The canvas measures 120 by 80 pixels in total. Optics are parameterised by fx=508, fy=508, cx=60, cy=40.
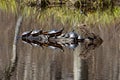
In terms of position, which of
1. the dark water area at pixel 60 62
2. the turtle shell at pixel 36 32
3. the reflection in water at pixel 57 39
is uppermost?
the turtle shell at pixel 36 32

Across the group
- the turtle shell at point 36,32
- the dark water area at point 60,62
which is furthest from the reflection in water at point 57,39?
the dark water area at point 60,62

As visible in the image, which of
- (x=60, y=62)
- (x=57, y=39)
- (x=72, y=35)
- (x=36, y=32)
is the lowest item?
(x=60, y=62)

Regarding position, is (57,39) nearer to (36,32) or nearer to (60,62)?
(36,32)

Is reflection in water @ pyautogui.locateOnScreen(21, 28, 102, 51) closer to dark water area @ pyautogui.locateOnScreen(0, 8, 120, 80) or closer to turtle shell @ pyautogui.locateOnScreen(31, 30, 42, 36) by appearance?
turtle shell @ pyautogui.locateOnScreen(31, 30, 42, 36)

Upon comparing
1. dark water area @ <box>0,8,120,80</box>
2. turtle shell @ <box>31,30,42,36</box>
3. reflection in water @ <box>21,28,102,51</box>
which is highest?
turtle shell @ <box>31,30,42,36</box>

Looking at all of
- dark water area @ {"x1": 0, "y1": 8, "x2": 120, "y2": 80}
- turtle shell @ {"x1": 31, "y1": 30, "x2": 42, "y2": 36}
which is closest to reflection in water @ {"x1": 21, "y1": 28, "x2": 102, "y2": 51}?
turtle shell @ {"x1": 31, "y1": 30, "x2": 42, "y2": 36}

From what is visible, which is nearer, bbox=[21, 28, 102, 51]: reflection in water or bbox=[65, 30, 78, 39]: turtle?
bbox=[21, 28, 102, 51]: reflection in water

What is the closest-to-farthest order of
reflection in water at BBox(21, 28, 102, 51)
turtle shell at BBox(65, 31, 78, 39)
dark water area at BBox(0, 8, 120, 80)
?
dark water area at BBox(0, 8, 120, 80), reflection in water at BBox(21, 28, 102, 51), turtle shell at BBox(65, 31, 78, 39)

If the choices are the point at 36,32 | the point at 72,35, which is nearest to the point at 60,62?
the point at 72,35

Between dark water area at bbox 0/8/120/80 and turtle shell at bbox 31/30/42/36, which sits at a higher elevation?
turtle shell at bbox 31/30/42/36

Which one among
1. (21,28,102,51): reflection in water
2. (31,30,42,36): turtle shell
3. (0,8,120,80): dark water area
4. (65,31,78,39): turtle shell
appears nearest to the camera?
(0,8,120,80): dark water area

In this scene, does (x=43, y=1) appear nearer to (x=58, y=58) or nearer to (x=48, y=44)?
(x=48, y=44)

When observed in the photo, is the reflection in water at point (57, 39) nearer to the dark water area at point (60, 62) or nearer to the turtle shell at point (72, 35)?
the turtle shell at point (72, 35)

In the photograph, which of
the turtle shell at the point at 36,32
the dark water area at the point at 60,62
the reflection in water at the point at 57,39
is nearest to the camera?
the dark water area at the point at 60,62
